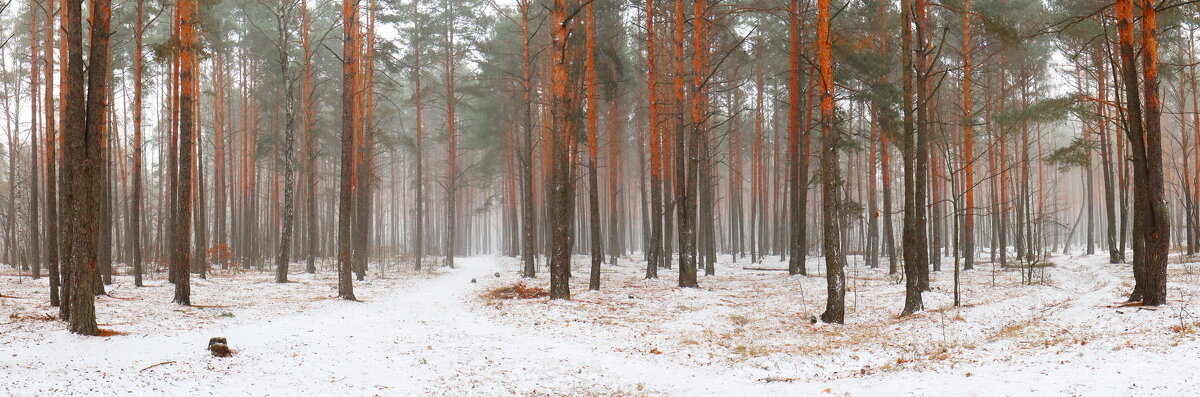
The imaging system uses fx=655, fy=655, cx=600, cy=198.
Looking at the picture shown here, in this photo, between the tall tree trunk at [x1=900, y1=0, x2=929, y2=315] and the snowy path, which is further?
the tall tree trunk at [x1=900, y1=0, x2=929, y2=315]

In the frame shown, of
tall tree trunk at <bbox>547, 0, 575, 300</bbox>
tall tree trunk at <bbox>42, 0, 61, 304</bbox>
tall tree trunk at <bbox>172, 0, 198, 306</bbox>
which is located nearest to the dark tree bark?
tall tree trunk at <bbox>172, 0, 198, 306</bbox>

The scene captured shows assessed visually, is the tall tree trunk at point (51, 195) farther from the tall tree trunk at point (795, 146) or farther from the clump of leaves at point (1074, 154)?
the clump of leaves at point (1074, 154)

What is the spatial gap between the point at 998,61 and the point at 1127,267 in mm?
7136

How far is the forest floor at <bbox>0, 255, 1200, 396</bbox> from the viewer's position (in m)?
5.39

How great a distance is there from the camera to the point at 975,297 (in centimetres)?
1197

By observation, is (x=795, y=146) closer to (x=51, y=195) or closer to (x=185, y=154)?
(x=185, y=154)

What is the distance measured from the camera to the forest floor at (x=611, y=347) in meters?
5.39

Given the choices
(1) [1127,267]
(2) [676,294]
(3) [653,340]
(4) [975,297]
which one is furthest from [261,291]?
(1) [1127,267]

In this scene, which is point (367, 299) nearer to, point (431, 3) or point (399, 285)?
point (399, 285)

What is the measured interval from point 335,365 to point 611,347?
3.05 meters

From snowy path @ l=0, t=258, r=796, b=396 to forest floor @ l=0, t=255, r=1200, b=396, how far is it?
27 mm

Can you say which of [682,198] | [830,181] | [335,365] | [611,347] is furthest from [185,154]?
[830,181]

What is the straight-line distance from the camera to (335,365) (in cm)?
645

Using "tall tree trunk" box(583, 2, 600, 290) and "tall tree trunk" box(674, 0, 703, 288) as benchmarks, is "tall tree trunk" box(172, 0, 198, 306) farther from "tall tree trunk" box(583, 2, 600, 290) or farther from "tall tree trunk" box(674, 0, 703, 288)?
"tall tree trunk" box(674, 0, 703, 288)
